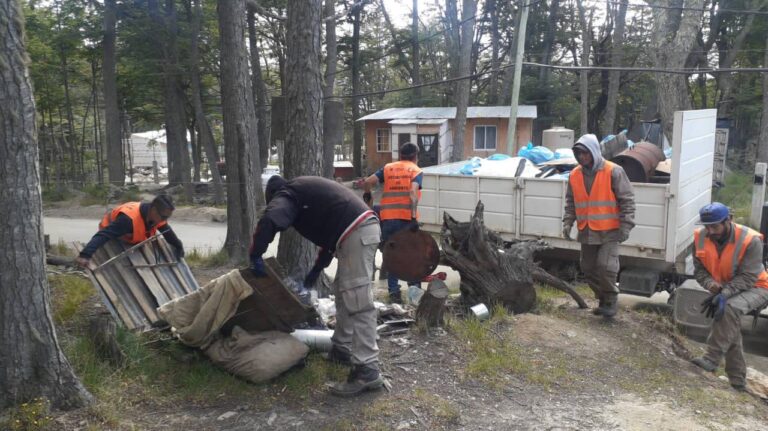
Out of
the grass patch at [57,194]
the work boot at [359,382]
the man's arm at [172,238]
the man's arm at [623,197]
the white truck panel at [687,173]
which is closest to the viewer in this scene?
the work boot at [359,382]

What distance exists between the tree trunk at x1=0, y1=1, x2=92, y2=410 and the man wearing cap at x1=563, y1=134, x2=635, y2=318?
15.6ft

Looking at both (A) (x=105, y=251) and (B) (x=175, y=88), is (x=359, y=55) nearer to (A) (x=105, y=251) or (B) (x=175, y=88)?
(B) (x=175, y=88)

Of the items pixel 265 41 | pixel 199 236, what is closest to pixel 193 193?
pixel 199 236

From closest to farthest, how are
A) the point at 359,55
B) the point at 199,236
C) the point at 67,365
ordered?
the point at 67,365 → the point at 199,236 → the point at 359,55

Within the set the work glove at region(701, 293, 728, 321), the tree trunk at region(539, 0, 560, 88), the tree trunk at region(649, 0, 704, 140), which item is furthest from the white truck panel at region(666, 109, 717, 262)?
the tree trunk at region(539, 0, 560, 88)

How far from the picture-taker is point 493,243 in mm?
6824

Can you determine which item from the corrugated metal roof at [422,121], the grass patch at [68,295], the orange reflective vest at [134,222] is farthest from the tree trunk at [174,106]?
the orange reflective vest at [134,222]

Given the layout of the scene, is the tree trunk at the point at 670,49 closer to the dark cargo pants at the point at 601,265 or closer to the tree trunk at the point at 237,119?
the dark cargo pants at the point at 601,265

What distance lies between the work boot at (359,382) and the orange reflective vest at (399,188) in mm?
3000

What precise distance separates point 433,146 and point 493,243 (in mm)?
20350

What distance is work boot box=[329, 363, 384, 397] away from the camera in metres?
4.34

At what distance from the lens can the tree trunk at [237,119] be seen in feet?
28.8

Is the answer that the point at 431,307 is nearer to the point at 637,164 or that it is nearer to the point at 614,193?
the point at 614,193

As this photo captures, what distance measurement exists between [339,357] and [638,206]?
5011 millimetres
